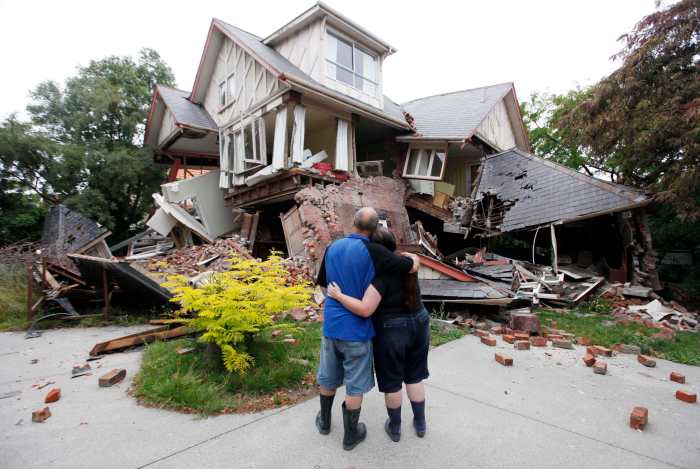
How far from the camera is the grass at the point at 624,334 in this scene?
4.52 meters

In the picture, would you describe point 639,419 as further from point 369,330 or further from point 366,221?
point 366,221

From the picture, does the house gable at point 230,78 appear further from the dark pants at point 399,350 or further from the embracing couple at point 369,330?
the dark pants at point 399,350

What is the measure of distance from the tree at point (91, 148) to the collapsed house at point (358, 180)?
1.68 meters

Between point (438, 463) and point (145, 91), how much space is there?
62.0 ft

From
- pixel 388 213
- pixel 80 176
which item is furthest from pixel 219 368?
pixel 80 176

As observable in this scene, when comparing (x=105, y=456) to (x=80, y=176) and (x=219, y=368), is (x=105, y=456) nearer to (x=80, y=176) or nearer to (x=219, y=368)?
(x=219, y=368)

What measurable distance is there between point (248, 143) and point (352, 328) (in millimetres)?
10347

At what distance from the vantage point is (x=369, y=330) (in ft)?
7.52

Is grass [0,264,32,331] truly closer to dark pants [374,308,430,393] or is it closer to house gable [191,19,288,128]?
dark pants [374,308,430,393]

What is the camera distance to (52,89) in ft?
46.2

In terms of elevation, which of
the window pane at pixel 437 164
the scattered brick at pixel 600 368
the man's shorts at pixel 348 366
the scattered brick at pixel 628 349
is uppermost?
the window pane at pixel 437 164

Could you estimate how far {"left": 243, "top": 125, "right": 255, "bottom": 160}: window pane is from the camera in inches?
434

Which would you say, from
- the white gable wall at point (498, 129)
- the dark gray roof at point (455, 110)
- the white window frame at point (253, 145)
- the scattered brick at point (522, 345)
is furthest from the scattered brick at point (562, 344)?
the white gable wall at point (498, 129)

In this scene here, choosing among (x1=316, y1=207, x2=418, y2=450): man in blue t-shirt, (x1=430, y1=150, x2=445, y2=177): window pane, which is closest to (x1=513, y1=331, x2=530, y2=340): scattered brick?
(x1=316, y1=207, x2=418, y2=450): man in blue t-shirt
